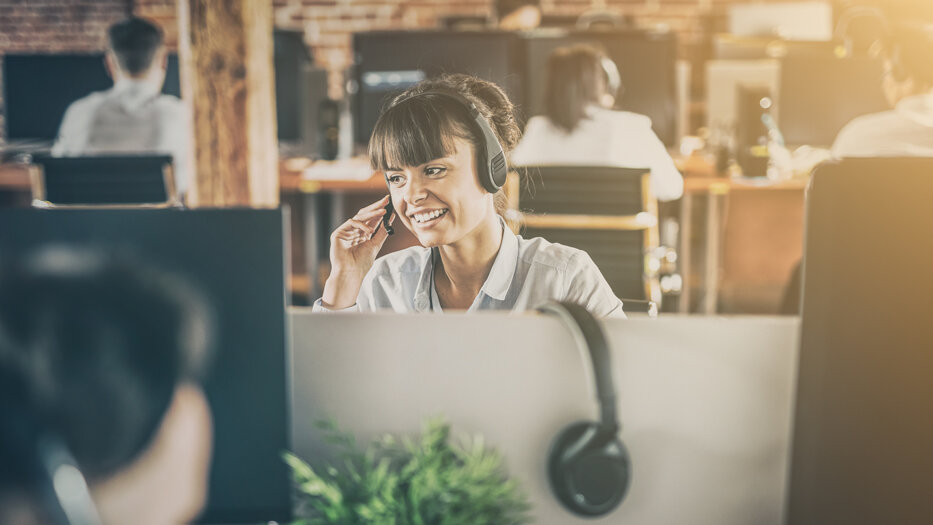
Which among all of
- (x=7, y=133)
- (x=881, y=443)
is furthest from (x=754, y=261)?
(x=7, y=133)

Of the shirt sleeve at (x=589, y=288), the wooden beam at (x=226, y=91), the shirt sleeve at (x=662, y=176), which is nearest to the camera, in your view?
the shirt sleeve at (x=589, y=288)

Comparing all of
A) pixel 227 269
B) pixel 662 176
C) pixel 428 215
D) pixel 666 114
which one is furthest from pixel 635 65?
pixel 227 269

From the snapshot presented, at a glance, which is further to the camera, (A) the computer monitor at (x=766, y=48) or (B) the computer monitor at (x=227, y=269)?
(A) the computer monitor at (x=766, y=48)

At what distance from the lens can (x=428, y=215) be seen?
0.80 meters

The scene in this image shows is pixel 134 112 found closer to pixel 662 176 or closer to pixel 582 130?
A: pixel 582 130

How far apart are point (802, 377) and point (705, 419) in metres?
0.08

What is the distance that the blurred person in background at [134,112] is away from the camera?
3182 mm

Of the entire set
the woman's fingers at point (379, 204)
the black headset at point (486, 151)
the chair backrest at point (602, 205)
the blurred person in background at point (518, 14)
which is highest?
the blurred person in background at point (518, 14)

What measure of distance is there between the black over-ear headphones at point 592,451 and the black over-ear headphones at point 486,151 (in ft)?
0.93

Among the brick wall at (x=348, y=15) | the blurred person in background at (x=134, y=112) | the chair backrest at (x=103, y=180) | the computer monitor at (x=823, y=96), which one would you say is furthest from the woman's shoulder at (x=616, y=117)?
the brick wall at (x=348, y=15)

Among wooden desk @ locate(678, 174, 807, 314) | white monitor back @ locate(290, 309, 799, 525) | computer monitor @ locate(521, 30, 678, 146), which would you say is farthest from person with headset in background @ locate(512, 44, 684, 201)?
white monitor back @ locate(290, 309, 799, 525)

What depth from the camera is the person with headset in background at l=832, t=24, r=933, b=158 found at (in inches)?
93.9

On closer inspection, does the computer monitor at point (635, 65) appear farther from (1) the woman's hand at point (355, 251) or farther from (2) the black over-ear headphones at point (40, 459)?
(2) the black over-ear headphones at point (40, 459)

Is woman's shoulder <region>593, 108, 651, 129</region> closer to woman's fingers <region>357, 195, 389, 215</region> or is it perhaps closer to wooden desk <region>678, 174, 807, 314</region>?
wooden desk <region>678, 174, 807, 314</region>
